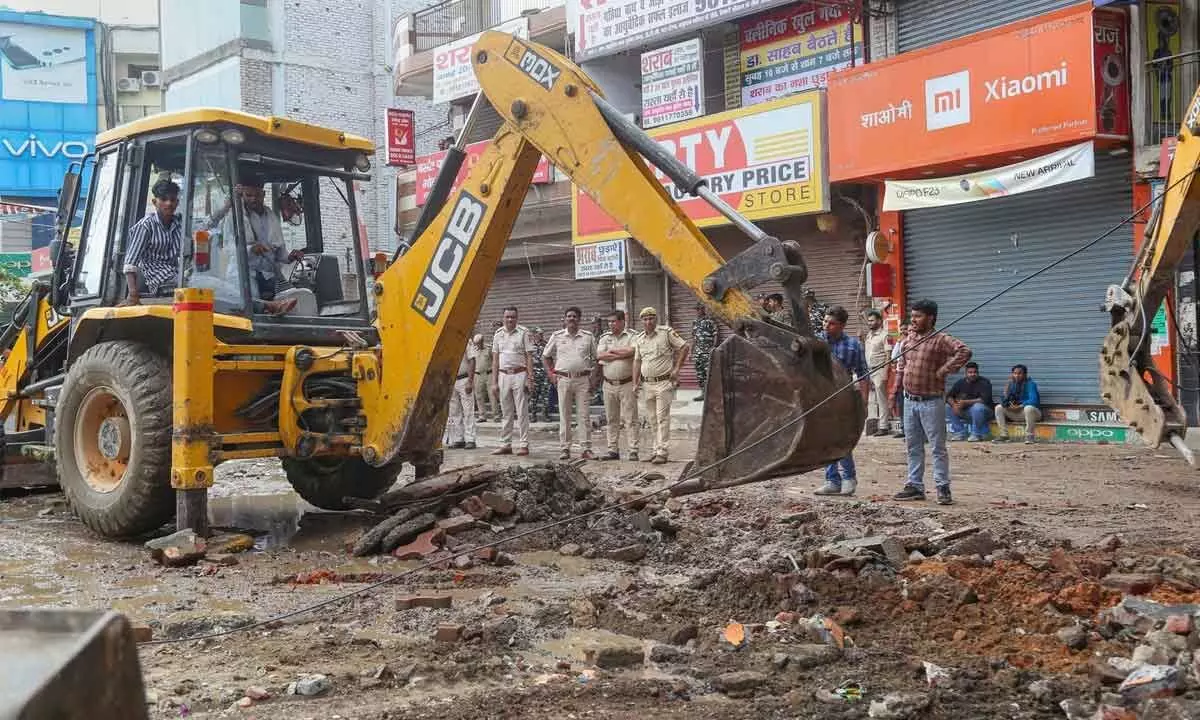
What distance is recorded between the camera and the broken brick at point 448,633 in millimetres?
5211

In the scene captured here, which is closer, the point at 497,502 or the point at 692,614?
the point at 692,614

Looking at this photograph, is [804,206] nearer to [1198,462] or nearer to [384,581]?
[1198,462]

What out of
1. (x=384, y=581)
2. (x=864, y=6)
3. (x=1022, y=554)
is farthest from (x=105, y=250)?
(x=864, y=6)

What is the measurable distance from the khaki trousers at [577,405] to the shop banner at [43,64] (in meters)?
29.9

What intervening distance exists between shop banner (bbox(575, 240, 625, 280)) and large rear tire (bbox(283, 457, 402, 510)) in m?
11.1

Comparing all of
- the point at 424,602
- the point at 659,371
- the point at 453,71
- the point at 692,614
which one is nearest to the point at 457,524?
the point at 424,602

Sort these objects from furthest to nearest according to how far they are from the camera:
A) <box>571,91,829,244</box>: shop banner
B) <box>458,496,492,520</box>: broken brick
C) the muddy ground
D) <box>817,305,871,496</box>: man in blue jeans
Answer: <box>571,91,829,244</box>: shop banner → <box>817,305,871,496</box>: man in blue jeans → <box>458,496,492,520</box>: broken brick → the muddy ground

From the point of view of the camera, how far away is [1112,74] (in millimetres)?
13430

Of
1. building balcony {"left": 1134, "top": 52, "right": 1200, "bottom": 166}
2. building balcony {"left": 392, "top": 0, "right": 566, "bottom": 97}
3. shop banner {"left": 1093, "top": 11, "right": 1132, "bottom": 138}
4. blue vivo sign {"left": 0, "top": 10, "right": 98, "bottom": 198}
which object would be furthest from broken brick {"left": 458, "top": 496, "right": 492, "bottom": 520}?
blue vivo sign {"left": 0, "top": 10, "right": 98, "bottom": 198}

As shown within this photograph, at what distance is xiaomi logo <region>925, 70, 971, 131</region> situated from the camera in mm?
14625

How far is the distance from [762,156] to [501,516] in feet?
34.0

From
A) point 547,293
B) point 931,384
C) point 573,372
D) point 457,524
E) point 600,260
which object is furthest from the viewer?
point 547,293

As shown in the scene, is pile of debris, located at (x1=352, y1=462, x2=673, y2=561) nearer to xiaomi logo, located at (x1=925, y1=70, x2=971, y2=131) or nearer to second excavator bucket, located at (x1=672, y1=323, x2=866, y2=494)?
second excavator bucket, located at (x1=672, y1=323, x2=866, y2=494)

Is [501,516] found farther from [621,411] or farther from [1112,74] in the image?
[1112,74]
